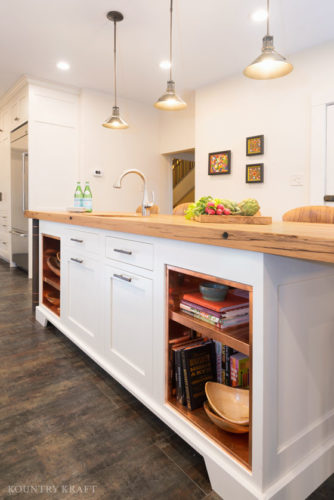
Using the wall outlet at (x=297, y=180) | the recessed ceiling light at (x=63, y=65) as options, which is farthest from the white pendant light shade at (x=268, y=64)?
the recessed ceiling light at (x=63, y=65)

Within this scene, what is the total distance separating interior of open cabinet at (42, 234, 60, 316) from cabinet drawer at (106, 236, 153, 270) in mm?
1082

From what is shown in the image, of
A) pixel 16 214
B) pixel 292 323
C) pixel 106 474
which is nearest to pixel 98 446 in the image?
pixel 106 474

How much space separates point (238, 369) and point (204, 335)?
0.66 feet

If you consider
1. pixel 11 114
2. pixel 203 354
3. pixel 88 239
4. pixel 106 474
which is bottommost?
pixel 106 474

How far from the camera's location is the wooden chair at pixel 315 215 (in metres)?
1.76

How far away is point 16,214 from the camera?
16.1 ft

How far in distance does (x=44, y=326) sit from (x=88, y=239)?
1082 mm

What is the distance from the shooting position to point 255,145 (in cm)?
404

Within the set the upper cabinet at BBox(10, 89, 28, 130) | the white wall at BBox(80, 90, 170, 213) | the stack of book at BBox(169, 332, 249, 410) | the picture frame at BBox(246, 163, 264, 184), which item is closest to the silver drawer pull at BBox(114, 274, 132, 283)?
the stack of book at BBox(169, 332, 249, 410)

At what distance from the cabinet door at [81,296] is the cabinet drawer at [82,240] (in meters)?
0.05

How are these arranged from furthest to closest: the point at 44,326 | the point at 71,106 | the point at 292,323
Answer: the point at 71,106
the point at 44,326
the point at 292,323

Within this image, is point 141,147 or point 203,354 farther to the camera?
point 141,147

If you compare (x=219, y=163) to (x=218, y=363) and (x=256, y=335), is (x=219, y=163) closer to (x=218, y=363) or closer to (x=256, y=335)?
(x=218, y=363)

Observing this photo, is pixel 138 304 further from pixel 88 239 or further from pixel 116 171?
pixel 116 171
